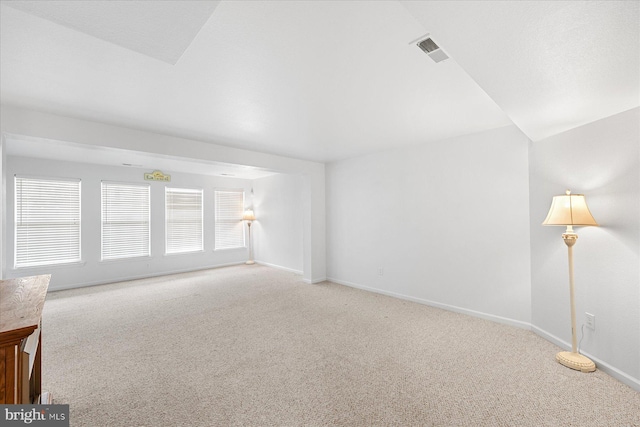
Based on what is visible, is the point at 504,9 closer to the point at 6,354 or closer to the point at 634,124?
the point at 634,124

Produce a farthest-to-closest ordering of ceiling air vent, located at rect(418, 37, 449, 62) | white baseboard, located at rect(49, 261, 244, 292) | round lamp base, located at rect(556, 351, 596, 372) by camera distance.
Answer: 1. white baseboard, located at rect(49, 261, 244, 292)
2. round lamp base, located at rect(556, 351, 596, 372)
3. ceiling air vent, located at rect(418, 37, 449, 62)

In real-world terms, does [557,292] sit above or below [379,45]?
below

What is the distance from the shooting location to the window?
6449 mm

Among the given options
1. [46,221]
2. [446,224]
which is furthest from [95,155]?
[446,224]

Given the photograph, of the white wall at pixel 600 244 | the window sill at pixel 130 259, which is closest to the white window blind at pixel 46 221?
the window sill at pixel 130 259

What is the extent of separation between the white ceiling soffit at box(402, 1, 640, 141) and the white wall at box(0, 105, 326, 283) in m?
3.56

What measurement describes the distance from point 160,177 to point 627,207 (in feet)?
24.5

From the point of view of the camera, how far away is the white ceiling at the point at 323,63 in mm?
1218

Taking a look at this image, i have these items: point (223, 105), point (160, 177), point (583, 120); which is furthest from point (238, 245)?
point (583, 120)

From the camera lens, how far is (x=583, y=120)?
2379 mm

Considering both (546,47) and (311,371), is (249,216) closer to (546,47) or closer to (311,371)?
(311,371)

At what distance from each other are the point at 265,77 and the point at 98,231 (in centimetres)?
554

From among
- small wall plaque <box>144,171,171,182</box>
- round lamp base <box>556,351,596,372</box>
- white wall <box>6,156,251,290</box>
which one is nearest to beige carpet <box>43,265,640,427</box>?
round lamp base <box>556,351,596,372</box>

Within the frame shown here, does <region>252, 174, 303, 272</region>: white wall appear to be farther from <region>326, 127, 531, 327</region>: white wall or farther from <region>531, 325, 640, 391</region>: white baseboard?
<region>531, 325, 640, 391</region>: white baseboard
